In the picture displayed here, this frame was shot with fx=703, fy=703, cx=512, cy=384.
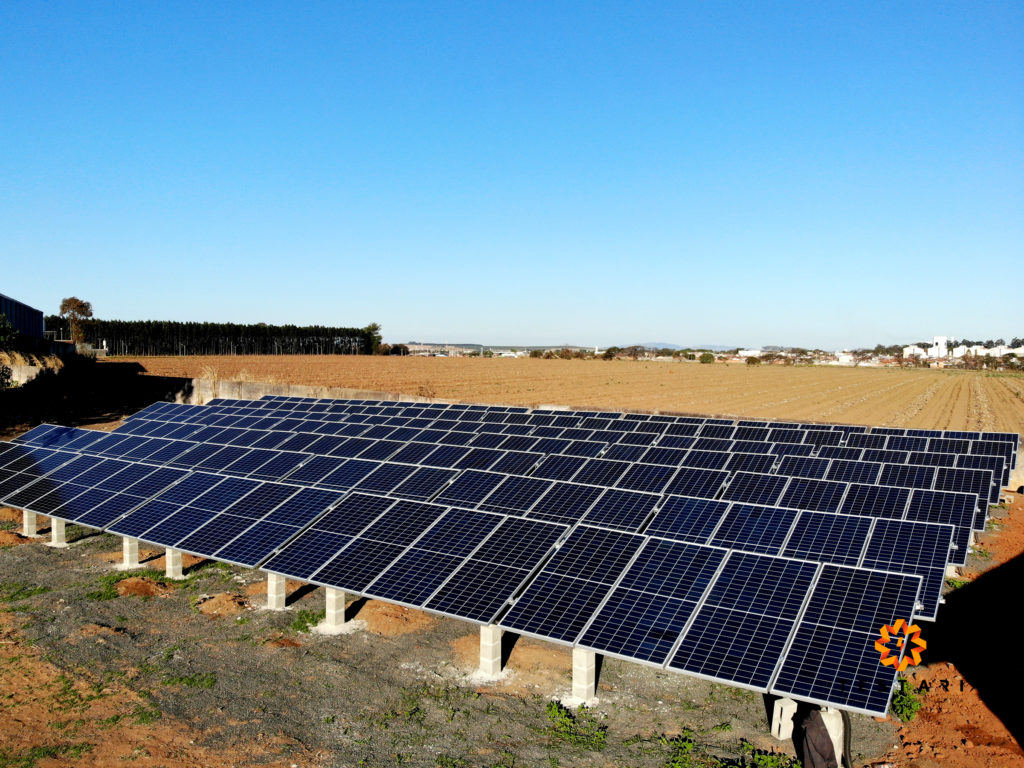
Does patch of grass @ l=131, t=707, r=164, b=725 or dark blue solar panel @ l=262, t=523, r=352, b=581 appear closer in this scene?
patch of grass @ l=131, t=707, r=164, b=725

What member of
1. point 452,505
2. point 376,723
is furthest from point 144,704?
point 452,505

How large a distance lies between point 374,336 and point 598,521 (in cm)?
13488

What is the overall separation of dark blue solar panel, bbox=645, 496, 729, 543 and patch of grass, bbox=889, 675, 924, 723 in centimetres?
358

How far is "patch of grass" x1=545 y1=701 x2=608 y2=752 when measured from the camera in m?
9.34

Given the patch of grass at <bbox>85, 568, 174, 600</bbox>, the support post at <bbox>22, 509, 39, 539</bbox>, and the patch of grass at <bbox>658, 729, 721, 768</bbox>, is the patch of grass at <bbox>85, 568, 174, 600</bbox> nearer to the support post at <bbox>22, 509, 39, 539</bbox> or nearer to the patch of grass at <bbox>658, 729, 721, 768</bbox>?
the support post at <bbox>22, 509, 39, 539</bbox>

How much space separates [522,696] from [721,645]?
3.30 m

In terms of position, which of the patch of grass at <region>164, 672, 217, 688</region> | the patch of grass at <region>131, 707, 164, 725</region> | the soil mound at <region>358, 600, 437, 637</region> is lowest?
the patch of grass at <region>131, 707, 164, 725</region>

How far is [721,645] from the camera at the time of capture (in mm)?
8891

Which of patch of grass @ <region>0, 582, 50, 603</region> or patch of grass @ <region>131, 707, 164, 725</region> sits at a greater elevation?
patch of grass @ <region>0, 582, 50, 603</region>

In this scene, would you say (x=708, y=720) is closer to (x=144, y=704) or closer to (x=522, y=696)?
(x=522, y=696)

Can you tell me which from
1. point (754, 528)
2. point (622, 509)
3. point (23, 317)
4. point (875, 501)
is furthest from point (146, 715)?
point (23, 317)

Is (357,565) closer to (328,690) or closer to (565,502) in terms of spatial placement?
(328,690)

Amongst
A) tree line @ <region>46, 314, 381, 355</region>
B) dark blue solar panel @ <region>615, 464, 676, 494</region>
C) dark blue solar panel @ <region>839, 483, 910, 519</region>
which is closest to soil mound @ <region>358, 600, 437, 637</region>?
dark blue solar panel @ <region>615, 464, 676, 494</region>

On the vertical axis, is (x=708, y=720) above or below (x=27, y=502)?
below
